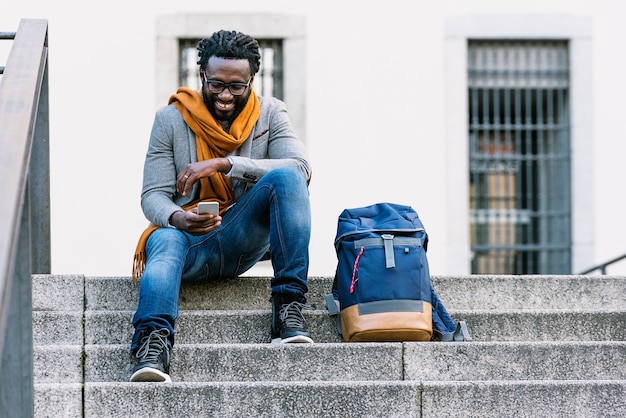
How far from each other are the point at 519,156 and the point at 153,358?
20.3 ft

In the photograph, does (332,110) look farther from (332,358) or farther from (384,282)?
(332,358)

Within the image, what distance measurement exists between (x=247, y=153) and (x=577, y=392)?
165cm

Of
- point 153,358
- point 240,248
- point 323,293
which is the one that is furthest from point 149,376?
point 323,293

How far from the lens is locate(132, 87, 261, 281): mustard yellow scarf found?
4.84 meters

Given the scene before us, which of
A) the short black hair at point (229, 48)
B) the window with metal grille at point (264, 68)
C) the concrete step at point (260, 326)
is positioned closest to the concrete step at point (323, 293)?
the concrete step at point (260, 326)

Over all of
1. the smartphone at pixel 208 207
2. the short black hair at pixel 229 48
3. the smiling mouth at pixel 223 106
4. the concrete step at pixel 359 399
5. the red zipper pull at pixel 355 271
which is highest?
the short black hair at pixel 229 48

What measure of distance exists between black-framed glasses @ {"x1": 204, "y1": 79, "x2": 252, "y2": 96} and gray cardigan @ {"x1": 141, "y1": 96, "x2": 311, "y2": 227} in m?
0.19

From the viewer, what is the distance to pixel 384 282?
452 centimetres

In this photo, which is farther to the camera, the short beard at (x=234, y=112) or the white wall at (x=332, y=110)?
the white wall at (x=332, y=110)

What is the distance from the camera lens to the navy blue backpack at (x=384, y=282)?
448cm

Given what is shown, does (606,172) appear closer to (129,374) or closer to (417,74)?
(417,74)

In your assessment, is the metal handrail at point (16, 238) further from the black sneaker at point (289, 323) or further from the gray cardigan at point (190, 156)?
the black sneaker at point (289, 323)

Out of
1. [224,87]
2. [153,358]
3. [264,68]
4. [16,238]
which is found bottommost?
[153,358]

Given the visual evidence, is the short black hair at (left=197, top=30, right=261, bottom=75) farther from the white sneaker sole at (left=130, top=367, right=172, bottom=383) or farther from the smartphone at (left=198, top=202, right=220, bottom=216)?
the white sneaker sole at (left=130, top=367, right=172, bottom=383)
